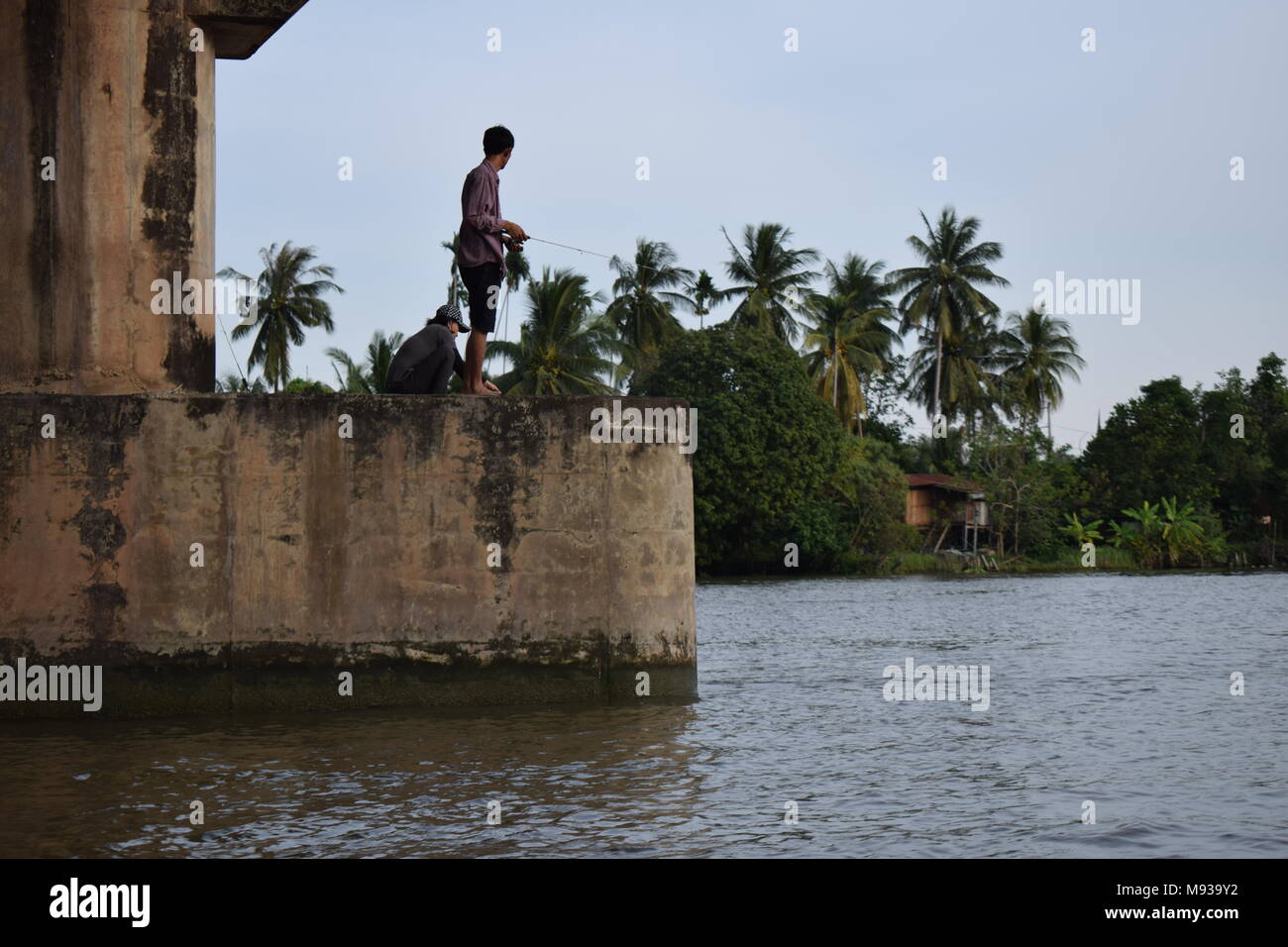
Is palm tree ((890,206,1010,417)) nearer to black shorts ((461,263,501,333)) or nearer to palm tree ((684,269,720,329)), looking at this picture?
palm tree ((684,269,720,329))

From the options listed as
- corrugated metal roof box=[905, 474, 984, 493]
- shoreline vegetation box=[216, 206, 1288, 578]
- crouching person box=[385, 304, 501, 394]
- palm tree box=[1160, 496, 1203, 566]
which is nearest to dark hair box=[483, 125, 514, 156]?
crouching person box=[385, 304, 501, 394]

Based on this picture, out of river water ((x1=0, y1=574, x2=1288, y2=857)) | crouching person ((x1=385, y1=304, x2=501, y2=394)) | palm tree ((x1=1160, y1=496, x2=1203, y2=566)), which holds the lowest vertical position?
river water ((x1=0, y1=574, x2=1288, y2=857))

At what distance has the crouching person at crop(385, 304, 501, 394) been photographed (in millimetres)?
10102

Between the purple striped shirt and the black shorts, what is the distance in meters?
0.05

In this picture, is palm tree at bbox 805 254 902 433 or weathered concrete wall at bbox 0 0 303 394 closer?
weathered concrete wall at bbox 0 0 303 394

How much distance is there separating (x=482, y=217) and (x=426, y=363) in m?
1.05

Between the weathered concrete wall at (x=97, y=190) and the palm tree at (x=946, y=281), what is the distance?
53967mm

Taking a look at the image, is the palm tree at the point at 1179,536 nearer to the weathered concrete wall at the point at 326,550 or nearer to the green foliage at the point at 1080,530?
the green foliage at the point at 1080,530

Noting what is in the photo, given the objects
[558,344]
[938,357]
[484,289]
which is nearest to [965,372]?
[938,357]

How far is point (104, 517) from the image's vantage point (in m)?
9.16

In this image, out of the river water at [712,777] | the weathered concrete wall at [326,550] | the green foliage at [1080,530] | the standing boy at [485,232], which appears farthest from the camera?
the green foliage at [1080,530]

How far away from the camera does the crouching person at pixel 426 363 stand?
1010 cm

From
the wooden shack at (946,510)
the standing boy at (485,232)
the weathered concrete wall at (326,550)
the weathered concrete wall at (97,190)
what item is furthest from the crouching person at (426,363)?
the wooden shack at (946,510)

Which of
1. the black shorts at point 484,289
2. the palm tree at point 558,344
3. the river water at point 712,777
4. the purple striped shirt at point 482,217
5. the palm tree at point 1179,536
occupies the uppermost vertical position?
the palm tree at point 558,344
